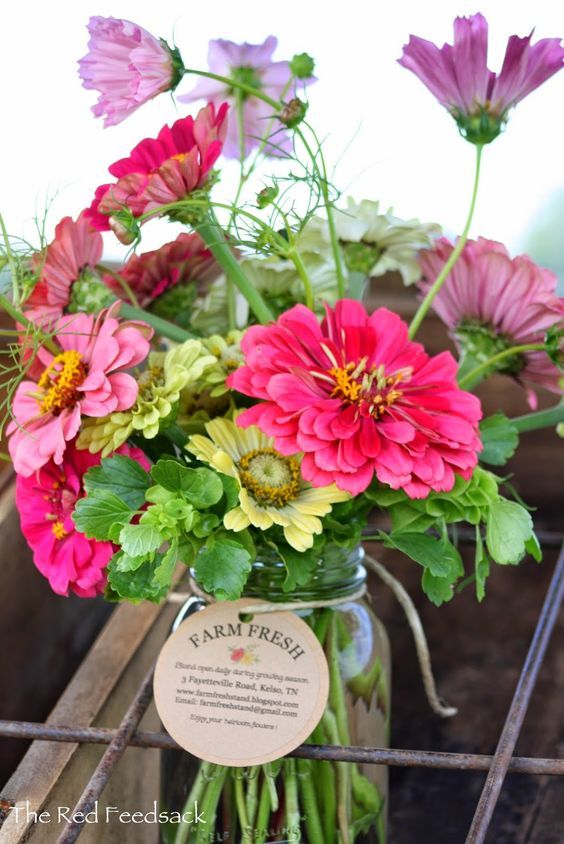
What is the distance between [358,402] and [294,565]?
81 millimetres

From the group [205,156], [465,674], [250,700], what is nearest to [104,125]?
[205,156]

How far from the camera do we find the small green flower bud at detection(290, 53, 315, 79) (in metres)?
0.50

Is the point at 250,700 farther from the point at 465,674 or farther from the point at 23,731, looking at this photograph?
the point at 465,674

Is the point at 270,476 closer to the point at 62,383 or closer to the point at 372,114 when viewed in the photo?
the point at 62,383

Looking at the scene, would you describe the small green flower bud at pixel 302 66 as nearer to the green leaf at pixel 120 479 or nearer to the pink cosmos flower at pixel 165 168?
the pink cosmos flower at pixel 165 168

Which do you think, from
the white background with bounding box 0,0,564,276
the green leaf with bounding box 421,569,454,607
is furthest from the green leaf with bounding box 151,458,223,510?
the white background with bounding box 0,0,564,276

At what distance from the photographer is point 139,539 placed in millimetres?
379

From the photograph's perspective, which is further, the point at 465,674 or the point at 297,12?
the point at 297,12

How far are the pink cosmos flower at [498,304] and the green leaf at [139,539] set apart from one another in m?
0.21

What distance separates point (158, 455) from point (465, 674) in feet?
1.23

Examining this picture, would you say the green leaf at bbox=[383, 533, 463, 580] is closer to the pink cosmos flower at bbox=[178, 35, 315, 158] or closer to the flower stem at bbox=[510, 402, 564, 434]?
the flower stem at bbox=[510, 402, 564, 434]

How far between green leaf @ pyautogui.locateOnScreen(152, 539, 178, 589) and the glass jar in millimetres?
83

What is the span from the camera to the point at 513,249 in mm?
1776

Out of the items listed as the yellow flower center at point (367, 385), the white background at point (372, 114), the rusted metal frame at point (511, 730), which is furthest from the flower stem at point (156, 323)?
the white background at point (372, 114)
